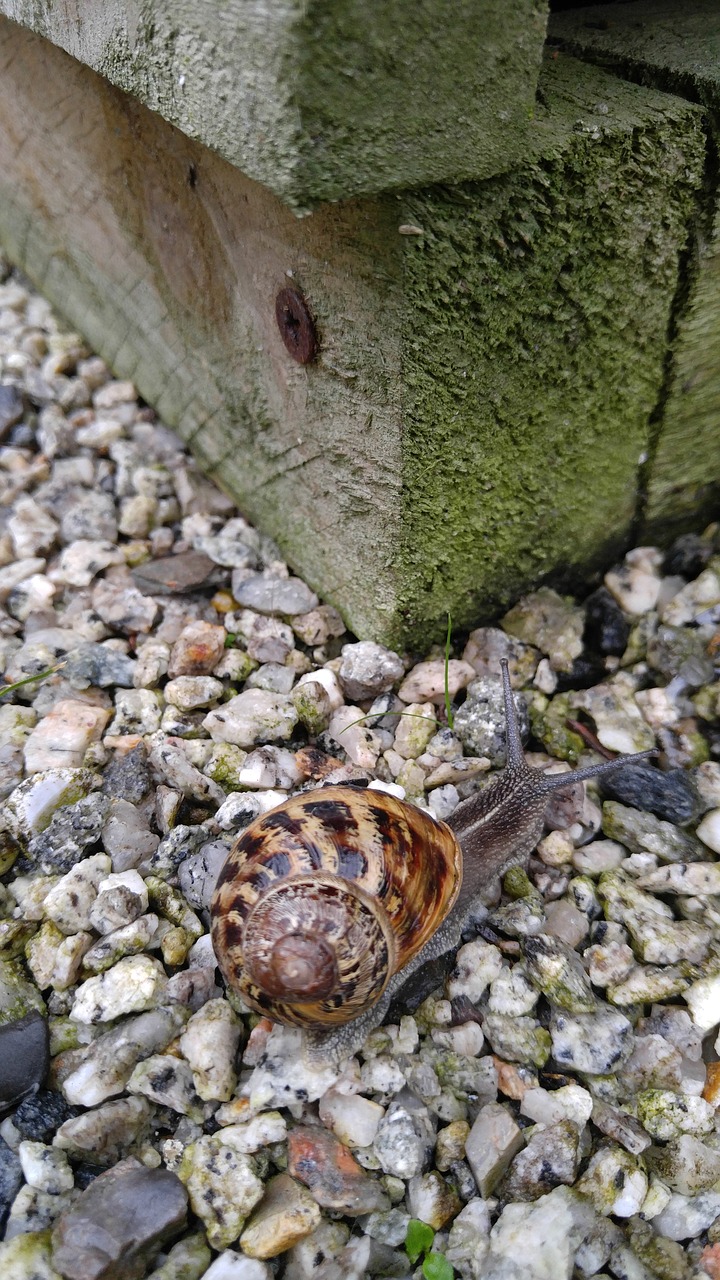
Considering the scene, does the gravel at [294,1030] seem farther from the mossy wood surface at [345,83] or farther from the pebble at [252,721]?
the mossy wood surface at [345,83]

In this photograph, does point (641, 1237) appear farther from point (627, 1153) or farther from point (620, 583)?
point (620, 583)

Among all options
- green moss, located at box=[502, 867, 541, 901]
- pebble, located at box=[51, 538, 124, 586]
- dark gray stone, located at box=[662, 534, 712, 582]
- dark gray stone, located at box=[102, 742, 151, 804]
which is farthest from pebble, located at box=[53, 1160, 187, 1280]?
dark gray stone, located at box=[662, 534, 712, 582]

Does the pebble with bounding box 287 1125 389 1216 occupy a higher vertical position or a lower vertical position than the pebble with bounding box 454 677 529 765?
lower

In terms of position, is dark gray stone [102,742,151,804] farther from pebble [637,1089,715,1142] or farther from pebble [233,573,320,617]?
pebble [637,1089,715,1142]

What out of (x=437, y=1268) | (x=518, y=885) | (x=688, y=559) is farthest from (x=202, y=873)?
(x=688, y=559)

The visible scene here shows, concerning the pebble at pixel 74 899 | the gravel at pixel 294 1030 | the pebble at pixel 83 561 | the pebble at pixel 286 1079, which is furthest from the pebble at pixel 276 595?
the pebble at pixel 286 1079

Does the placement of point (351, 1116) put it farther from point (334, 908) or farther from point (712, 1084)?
point (712, 1084)
